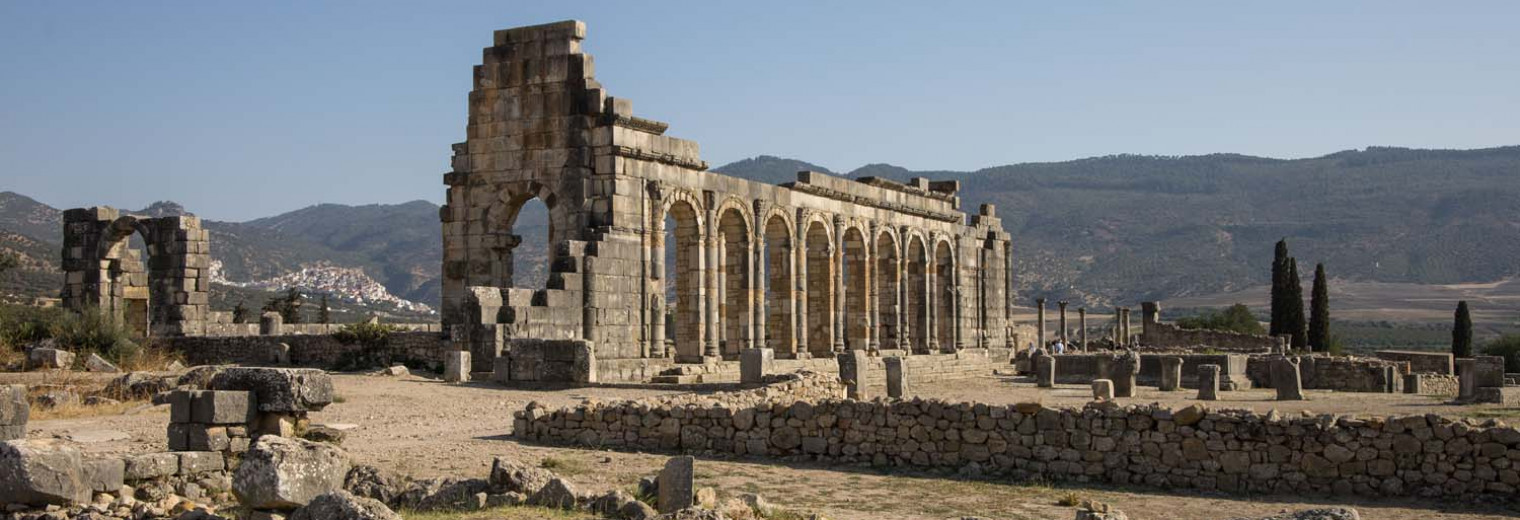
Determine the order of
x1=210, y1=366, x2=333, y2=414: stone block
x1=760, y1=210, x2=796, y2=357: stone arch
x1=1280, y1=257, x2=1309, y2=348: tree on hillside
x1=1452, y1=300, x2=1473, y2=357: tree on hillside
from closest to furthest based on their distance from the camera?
x1=210, y1=366, x2=333, y2=414: stone block, x1=760, y1=210, x2=796, y2=357: stone arch, x1=1452, y1=300, x2=1473, y2=357: tree on hillside, x1=1280, y1=257, x2=1309, y2=348: tree on hillside

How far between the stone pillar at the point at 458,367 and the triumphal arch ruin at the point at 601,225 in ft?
1.51

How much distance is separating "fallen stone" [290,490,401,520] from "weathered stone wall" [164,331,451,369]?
17267 millimetres

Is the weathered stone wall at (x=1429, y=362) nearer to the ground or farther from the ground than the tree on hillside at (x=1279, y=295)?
nearer to the ground

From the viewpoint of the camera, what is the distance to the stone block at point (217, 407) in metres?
13.5

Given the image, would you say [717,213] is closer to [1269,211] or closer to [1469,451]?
[1469,451]

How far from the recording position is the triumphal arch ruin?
27.1 meters

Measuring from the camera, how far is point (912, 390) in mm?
33000

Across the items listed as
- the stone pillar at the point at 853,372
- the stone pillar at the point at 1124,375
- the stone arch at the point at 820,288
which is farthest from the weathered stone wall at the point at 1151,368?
the stone pillar at the point at 853,372

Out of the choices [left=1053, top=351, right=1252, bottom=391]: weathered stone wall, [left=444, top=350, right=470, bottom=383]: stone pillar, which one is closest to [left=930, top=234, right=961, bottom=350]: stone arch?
[left=1053, top=351, right=1252, bottom=391]: weathered stone wall

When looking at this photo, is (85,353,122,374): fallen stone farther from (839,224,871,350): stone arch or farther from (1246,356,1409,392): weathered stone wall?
(1246,356,1409,392): weathered stone wall

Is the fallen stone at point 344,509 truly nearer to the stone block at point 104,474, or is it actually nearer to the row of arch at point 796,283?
the stone block at point 104,474

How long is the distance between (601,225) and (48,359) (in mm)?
9351

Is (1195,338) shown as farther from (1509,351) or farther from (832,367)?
(832,367)

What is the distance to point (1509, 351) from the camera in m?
63.1
